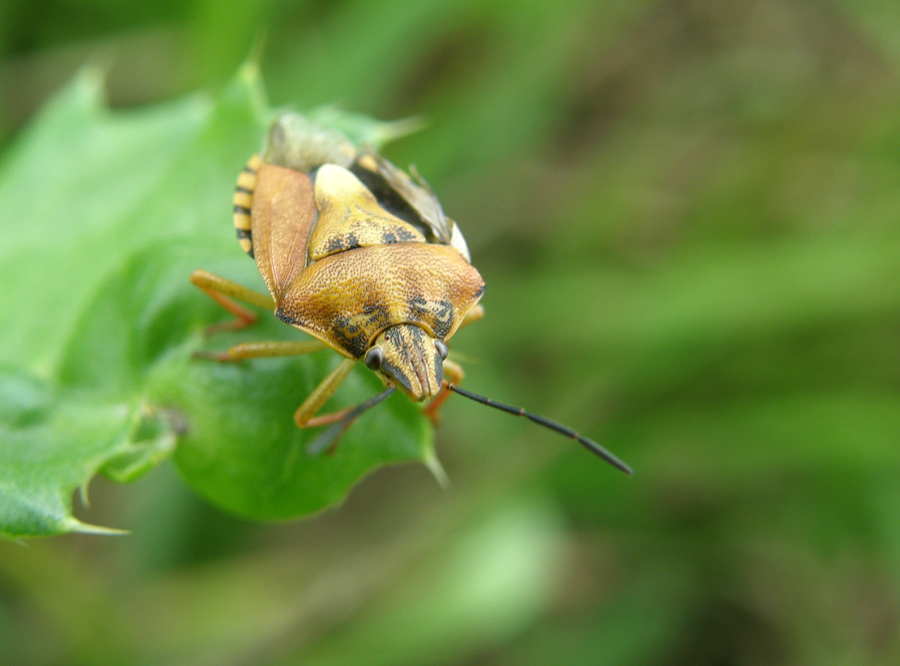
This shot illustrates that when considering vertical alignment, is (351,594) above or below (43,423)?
below

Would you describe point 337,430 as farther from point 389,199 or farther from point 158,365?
point 389,199

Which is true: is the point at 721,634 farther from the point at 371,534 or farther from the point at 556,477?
the point at 371,534

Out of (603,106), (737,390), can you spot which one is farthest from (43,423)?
(603,106)

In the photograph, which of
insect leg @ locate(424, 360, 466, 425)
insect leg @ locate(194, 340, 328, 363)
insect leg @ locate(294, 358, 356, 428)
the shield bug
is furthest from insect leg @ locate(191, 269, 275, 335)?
insect leg @ locate(424, 360, 466, 425)

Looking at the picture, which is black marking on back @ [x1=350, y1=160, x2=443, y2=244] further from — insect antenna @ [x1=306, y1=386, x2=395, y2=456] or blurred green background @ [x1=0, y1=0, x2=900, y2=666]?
blurred green background @ [x1=0, y1=0, x2=900, y2=666]

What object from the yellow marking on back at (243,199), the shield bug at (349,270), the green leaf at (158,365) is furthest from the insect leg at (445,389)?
the yellow marking on back at (243,199)

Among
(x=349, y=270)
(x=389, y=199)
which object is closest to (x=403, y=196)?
(x=389, y=199)
